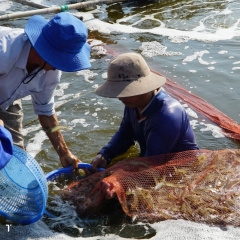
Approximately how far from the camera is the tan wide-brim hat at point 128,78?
344 centimetres

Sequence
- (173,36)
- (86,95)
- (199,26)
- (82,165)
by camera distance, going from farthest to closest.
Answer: (199,26), (173,36), (86,95), (82,165)

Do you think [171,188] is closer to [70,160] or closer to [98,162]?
[98,162]

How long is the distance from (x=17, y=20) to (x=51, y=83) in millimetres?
8014

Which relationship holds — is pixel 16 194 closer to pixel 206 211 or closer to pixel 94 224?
pixel 94 224

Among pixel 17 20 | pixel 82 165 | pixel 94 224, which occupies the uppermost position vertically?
pixel 17 20

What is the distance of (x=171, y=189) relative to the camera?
371 centimetres

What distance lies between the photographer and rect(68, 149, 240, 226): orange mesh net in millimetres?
3600

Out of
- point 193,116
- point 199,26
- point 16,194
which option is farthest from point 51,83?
point 199,26

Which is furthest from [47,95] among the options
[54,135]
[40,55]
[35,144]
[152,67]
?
[152,67]

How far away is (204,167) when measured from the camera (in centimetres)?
387

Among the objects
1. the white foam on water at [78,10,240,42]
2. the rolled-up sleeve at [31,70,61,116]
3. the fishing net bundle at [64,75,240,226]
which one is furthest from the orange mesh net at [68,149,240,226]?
the white foam on water at [78,10,240,42]

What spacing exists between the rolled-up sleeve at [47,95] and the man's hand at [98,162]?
30.2 inches

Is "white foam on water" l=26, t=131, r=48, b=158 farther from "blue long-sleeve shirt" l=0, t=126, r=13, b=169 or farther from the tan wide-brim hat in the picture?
"blue long-sleeve shirt" l=0, t=126, r=13, b=169

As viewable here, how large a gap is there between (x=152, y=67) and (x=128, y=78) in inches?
166
